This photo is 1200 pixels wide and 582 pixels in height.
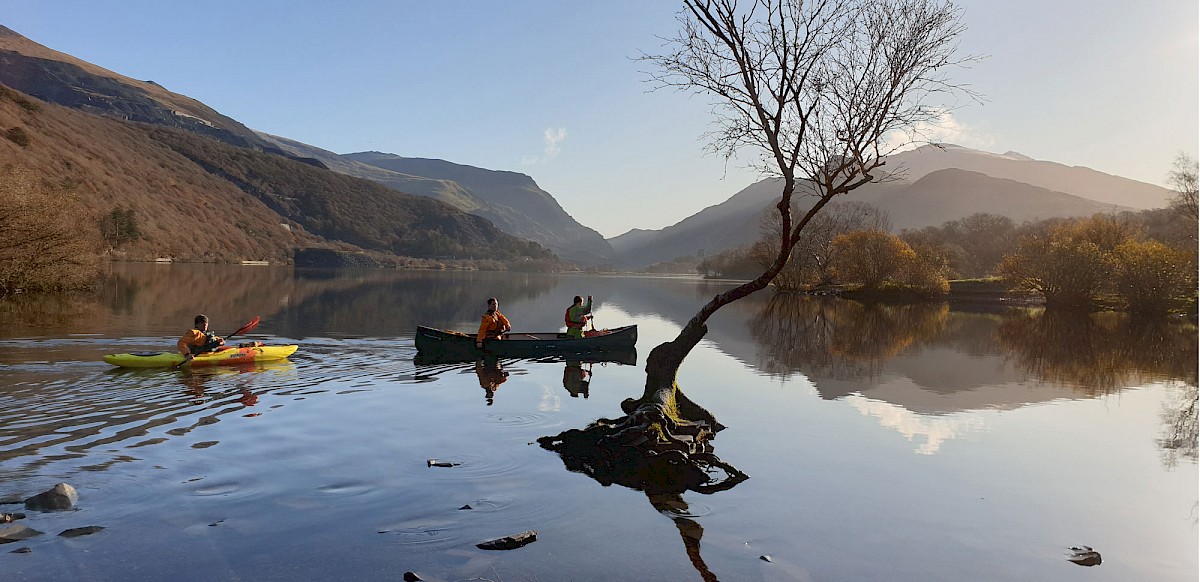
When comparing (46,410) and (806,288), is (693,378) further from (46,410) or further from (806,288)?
(806,288)

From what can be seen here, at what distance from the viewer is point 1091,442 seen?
1416 cm

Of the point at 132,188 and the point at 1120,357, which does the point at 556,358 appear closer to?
the point at 1120,357

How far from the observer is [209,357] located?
20.0m

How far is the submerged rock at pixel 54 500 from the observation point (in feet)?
26.7

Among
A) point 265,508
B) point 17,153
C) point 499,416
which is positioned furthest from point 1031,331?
point 17,153

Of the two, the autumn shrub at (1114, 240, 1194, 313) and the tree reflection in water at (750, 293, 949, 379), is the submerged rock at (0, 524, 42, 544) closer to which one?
the tree reflection in water at (750, 293, 949, 379)

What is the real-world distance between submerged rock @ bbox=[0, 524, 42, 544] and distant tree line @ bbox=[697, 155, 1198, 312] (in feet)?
200

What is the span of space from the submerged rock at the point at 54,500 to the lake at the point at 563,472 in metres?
0.18

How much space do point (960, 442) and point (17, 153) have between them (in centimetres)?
14045

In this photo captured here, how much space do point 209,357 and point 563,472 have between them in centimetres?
1375

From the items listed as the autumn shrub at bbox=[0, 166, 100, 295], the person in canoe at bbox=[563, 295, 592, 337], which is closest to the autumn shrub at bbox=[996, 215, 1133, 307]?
the person in canoe at bbox=[563, 295, 592, 337]

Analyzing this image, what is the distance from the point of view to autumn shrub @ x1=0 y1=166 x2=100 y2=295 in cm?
3825

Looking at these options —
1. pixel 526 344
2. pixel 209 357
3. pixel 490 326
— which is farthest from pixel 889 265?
pixel 209 357

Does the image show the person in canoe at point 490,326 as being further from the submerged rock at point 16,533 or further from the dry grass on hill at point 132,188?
the dry grass on hill at point 132,188
